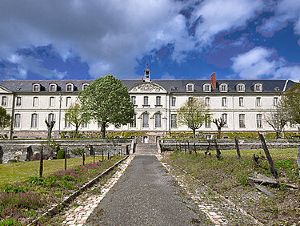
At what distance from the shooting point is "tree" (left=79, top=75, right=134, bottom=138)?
134 ft

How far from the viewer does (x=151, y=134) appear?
53812mm

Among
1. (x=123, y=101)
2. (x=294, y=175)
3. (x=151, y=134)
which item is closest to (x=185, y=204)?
(x=294, y=175)

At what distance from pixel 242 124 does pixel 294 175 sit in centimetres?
4816

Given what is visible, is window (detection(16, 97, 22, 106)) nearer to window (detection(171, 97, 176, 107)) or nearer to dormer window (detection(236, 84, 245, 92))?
window (detection(171, 97, 176, 107))

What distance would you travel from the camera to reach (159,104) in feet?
182

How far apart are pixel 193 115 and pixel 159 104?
10146mm

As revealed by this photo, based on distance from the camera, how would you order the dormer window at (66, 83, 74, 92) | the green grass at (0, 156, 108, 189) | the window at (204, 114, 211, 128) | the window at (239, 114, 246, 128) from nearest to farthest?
1. the green grass at (0, 156, 108, 189)
2. the window at (204, 114, 211, 128)
3. the window at (239, 114, 246, 128)
4. the dormer window at (66, 83, 74, 92)

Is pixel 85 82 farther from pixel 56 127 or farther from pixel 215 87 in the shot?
pixel 215 87

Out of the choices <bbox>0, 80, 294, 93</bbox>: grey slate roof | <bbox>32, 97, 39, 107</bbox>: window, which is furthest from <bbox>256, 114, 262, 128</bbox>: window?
<bbox>32, 97, 39, 107</bbox>: window

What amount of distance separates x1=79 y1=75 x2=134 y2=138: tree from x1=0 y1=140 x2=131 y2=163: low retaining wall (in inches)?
205

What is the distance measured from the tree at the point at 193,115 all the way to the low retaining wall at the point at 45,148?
14205mm

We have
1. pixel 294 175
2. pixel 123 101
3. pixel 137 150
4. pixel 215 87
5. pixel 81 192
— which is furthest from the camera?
pixel 215 87

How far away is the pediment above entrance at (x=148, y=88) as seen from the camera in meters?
55.6

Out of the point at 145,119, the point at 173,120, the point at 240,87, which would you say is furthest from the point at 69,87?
the point at 240,87
